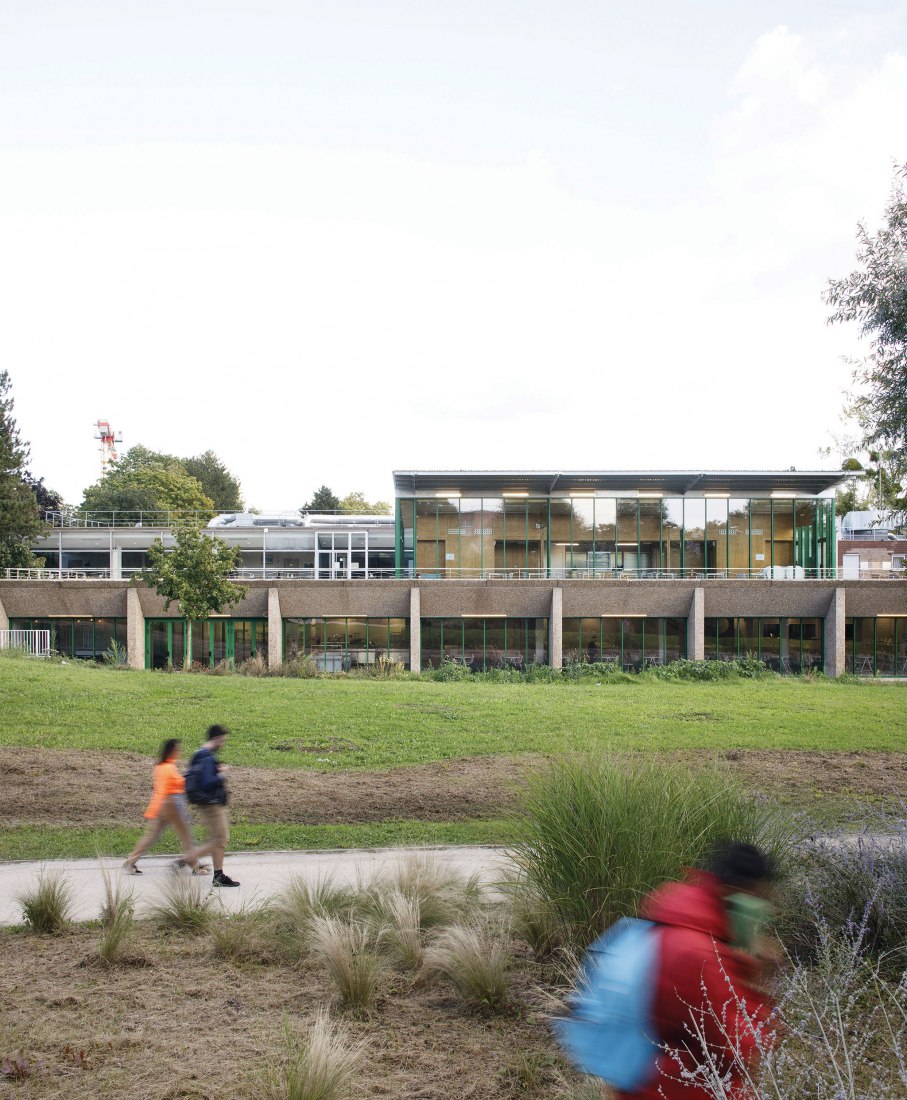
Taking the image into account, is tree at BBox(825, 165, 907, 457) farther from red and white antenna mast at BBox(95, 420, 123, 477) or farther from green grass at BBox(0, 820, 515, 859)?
red and white antenna mast at BBox(95, 420, 123, 477)

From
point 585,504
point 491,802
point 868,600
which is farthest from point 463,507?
point 491,802

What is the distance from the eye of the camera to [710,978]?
345 cm

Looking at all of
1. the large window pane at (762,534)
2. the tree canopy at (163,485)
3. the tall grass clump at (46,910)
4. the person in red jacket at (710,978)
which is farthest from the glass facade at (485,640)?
the tree canopy at (163,485)

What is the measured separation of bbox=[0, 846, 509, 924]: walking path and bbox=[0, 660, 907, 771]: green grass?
4.57 m

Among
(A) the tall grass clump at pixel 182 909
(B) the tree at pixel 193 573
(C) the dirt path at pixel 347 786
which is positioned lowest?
(C) the dirt path at pixel 347 786

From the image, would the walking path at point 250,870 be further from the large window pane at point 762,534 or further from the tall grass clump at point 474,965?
the large window pane at point 762,534

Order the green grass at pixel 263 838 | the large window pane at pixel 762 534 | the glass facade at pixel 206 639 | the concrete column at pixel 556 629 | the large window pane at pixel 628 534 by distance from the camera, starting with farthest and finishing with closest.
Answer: the large window pane at pixel 762 534, the large window pane at pixel 628 534, the glass facade at pixel 206 639, the concrete column at pixel 556 629, the green grass at pixel 263 838

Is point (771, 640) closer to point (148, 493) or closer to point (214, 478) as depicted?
point (148, 493)

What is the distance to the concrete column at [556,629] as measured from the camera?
3578 centimetres

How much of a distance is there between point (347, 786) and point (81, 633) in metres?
28.2

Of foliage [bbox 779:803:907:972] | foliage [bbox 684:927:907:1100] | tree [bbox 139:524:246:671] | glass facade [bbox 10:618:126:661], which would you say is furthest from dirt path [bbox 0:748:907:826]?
glass facade [bbox 10:618:126:661]

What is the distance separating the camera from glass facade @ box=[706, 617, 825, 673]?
121 feet

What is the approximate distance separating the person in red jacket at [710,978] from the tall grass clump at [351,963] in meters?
2.41

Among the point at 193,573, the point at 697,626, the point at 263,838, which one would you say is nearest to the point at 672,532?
the point at 697,626
